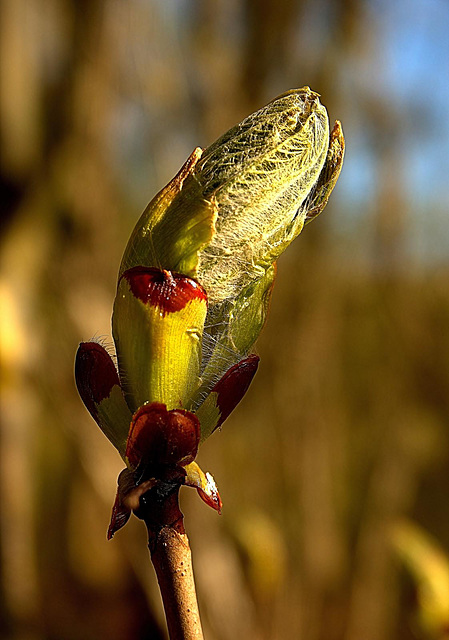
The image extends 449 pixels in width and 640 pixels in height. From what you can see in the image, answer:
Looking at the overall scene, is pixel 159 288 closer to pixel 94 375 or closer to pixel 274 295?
pixel 94 375

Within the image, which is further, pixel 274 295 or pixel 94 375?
pixel 274 295

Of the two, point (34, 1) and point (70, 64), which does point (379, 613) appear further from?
point (34, 1)

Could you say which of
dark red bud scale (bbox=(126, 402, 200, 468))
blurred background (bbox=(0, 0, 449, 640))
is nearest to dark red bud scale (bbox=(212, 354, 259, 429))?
dark red bud scale (bbox=(126, 402, 200, 468))

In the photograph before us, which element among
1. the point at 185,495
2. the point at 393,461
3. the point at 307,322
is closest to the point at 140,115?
the point at 307,322

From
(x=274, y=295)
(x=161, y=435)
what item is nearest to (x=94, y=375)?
(x=161, y=435)

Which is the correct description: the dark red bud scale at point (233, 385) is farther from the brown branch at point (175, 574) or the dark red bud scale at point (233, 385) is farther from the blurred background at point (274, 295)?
the blurred background at point (274, 295)
